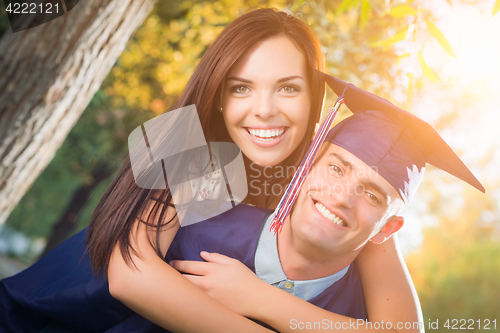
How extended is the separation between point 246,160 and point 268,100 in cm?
28

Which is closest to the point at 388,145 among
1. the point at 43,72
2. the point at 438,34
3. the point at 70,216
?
the point at 438,34

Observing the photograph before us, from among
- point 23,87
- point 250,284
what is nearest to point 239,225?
point 250,284

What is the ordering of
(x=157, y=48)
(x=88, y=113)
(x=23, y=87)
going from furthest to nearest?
(x=88, y=113)
(x=157, y=48)
(x=23, y=87)

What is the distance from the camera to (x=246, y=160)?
57.0 inches

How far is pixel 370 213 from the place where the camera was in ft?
3.72

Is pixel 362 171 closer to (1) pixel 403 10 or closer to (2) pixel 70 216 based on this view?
(1) pixel 403 10

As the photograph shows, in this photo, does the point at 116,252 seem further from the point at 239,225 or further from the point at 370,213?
the point at 370,213

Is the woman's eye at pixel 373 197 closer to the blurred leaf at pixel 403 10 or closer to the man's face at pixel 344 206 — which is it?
the man's face at pixel 344 206

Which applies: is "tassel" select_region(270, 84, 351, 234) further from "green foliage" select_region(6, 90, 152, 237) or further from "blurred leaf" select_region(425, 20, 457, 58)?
"green foliage" select_region(6, 90, 152, 237)

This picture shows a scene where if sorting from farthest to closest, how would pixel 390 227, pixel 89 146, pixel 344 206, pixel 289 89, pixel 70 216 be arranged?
pixel 70 216, pixel 89 146, pixel 289 89, pixel 390 227, pixel 344 206

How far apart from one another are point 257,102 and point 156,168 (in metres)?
0.44

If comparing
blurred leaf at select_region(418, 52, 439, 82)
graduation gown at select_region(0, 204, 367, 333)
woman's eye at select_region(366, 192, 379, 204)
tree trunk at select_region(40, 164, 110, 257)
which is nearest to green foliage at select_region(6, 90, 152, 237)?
tree trunk at select_region(40, 164, 110, 257)

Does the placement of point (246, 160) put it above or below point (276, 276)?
above

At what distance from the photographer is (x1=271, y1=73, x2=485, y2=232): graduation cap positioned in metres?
1.16
